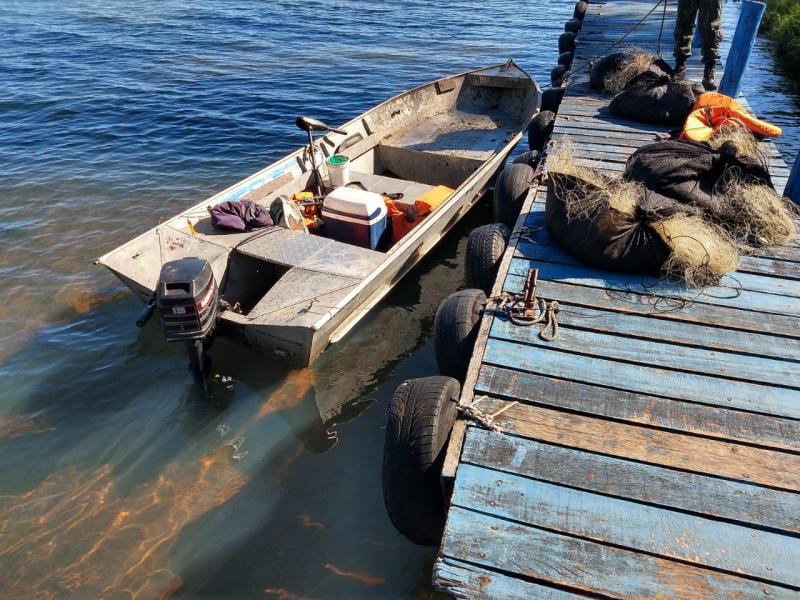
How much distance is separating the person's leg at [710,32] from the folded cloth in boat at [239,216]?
312 inches

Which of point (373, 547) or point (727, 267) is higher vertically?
point (727, 267)

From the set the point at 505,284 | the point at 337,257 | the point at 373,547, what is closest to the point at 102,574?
the point at 373,547

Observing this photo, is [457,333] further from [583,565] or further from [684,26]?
[684,26]

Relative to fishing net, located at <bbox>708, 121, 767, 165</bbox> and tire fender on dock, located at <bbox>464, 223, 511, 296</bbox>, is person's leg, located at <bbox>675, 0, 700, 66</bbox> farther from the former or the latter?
tire fender on dock, located at <bbox>464, 223, 511, 296</bbox>

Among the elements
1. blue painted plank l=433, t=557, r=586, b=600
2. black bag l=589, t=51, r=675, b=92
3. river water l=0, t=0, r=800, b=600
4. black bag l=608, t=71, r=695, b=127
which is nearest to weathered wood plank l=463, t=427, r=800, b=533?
blue painted plank l=433, t=557, r=586, b=600

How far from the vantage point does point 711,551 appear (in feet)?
10.2

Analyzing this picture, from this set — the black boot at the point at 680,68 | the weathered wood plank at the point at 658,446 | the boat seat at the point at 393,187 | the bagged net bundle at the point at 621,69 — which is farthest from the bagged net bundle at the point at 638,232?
the black boot at the point at 680,68

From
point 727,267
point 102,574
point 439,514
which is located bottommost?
point 102,574

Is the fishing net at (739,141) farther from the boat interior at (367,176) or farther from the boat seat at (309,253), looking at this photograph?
the boat seat at (309,253)

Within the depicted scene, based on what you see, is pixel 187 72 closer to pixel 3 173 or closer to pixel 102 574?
pixel 3 173

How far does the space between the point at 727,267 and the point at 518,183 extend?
3.24m

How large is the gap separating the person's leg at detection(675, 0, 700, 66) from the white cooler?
6619 mm

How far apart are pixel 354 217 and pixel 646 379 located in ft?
14.6

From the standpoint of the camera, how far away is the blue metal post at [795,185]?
6.09 metres
